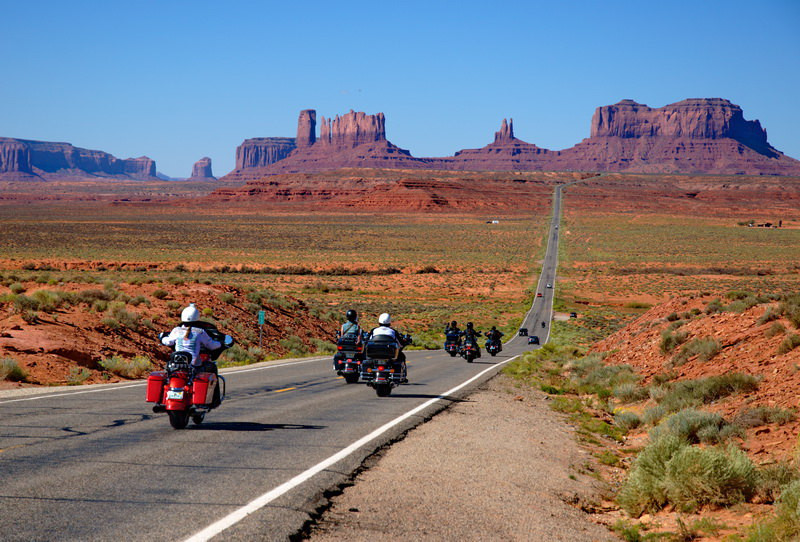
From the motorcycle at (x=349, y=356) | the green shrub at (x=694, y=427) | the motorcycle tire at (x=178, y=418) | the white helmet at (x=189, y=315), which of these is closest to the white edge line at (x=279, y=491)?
the motorcycle tire at (x=178, y=418)

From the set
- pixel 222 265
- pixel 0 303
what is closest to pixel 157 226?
pixel 222 265

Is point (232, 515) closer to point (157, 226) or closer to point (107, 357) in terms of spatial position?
point (107, 357)

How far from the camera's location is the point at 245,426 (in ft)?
36.9

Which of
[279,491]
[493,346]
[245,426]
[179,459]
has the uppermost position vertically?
[279,491]

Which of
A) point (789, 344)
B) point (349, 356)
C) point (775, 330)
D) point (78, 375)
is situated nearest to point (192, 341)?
point (349, 356)

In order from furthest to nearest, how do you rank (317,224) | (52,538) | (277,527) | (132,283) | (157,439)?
(317,224)
(132,283)
(157,439)
(277,527)
(52,538)

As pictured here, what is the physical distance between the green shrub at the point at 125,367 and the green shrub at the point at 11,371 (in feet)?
9.24

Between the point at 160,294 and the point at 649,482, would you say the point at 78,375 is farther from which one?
the point at 649,482

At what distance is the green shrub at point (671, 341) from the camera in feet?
61.0

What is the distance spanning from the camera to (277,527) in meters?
6.23

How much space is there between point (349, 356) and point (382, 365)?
6.83 ft

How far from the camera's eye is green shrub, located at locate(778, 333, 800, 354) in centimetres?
1348

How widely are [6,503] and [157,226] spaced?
14360 cm

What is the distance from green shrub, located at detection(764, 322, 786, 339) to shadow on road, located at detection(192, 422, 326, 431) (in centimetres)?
928
